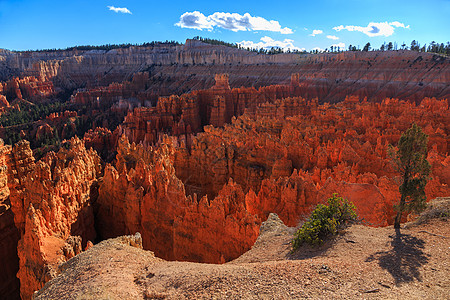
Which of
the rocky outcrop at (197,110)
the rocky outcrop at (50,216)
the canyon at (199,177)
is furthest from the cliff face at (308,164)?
the rocky outcrop at (197,110)

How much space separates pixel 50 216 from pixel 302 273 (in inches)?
456

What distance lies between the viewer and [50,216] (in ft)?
42.7

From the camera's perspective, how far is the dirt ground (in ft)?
20.1

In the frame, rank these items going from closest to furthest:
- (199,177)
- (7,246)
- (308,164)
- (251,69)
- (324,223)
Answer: (324,223), (7,246), (308,164), (199,177), (251,69)

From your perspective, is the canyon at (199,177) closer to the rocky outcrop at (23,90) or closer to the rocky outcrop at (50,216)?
the rocky outcrop at (50,216)

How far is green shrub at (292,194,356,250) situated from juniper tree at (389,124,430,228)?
1654 mm

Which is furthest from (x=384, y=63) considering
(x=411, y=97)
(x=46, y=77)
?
(x=46, y=77)

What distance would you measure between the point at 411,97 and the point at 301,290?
189ft

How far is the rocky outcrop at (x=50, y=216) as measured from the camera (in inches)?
440

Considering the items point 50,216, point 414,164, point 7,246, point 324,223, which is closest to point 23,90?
point 7,246

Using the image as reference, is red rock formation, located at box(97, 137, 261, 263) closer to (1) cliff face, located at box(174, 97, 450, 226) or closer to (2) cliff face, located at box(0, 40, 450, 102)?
(1) cliff face, located at box(174, 97, 450, 226)

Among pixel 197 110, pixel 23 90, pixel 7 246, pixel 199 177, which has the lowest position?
pixel 7 246

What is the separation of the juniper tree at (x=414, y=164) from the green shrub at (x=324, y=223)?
1654 mm

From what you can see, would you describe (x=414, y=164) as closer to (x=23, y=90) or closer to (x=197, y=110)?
(x=197, y=110)
